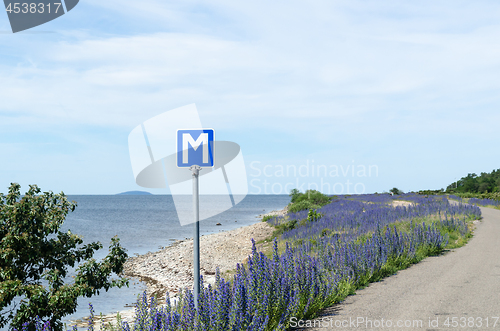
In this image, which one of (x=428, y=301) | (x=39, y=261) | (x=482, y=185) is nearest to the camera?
(x=428, y=301)

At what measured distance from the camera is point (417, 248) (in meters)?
10.1

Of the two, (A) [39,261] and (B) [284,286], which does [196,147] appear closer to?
(B) [284,286]

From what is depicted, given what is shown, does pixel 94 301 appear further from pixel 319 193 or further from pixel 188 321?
pixel 319 193

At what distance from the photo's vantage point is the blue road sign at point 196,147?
494 cm

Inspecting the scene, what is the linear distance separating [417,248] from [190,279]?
10.2 meters

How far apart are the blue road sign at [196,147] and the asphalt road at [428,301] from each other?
9.14 feet

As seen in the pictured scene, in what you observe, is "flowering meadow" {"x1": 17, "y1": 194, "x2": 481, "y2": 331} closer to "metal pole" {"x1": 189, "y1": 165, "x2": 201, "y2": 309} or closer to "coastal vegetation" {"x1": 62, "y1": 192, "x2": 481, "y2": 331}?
"coastal vegetation" {"x1": 62, "y1": 192, "x2": 481, "y2": 331}

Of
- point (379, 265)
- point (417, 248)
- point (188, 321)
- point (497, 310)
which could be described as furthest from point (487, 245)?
point (188, 321)

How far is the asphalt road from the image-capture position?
5363mm

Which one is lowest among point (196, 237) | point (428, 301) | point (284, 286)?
point (428, 301)

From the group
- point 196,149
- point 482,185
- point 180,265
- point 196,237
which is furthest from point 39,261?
point 482,185

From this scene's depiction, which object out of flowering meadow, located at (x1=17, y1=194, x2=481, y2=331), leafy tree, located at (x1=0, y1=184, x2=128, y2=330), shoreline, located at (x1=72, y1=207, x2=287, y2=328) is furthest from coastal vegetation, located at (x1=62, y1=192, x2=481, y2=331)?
shoreline, located at (x1=72, y1=207, x2=287, y2=328)

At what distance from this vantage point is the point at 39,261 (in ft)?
22.9

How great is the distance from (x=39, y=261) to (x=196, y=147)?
14.0ft
